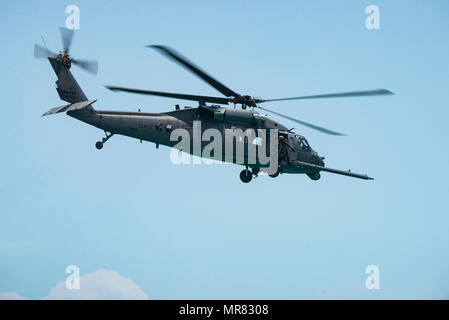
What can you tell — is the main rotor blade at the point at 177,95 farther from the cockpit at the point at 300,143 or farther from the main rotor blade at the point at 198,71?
the cockpit at the point at 300,143

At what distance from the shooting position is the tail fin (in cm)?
3779

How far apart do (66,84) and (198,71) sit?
824 centimetres

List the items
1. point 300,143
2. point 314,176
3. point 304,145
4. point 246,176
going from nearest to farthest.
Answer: point 246,176 < point 300,143 < point 304,145 < point 314,176

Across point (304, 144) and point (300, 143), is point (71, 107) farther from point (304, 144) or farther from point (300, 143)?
point (304, 144)

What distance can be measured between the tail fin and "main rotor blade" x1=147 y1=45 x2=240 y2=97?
7290 mm

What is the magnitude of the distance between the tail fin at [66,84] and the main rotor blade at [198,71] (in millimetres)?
7290

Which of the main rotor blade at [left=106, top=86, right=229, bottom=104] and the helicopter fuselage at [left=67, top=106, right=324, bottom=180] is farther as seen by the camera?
the helicopter fuselage at [left=67, top=106, right=324, bottom=180]

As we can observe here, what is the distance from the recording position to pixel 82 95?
3800 centimetres

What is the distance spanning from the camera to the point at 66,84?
37.9m

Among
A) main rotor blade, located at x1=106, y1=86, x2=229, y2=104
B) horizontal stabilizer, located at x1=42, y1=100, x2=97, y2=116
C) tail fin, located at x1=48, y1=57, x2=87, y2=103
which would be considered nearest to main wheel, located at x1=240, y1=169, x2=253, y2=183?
main rotor blade, located at x1=106, y1=86, x2=229, y2=104

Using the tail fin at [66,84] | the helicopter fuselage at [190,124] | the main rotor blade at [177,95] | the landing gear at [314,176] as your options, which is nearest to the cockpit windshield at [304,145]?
the helicopter fuselage at [190,124]

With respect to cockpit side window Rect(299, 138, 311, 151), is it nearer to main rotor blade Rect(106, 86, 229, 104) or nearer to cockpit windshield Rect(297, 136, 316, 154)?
cockpit windshield Rect(297, 136, 316, 154)

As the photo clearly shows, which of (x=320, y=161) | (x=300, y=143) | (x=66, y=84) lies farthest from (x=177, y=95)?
(x=320, y=161)
